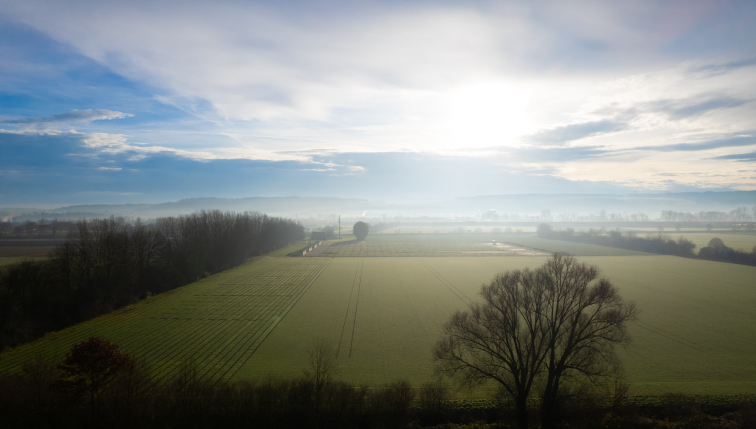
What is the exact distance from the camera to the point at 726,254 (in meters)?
73.3

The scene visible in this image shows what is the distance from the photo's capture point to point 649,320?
34.0 meters

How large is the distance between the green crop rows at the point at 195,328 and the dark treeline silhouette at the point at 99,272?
200cm

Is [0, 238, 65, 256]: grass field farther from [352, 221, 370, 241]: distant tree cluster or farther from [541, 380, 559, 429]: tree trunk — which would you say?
[352, 221, 370, 241]: distant tree cluster

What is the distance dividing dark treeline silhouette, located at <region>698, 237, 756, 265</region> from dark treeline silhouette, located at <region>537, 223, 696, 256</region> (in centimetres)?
442

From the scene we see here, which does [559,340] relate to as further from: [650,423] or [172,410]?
[172,410]

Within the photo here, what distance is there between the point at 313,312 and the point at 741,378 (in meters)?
32.0

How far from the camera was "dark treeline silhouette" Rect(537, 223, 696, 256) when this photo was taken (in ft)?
274

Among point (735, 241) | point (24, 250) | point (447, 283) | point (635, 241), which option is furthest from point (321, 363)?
point (735, 241)

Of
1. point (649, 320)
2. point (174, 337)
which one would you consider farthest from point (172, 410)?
point (649, 320)

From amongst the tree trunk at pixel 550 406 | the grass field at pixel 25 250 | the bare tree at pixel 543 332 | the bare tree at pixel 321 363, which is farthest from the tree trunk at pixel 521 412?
the grass field at pixel 25 250

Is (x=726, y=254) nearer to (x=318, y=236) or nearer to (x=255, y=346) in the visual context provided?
(x=255, y=346)

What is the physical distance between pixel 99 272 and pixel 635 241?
111 m

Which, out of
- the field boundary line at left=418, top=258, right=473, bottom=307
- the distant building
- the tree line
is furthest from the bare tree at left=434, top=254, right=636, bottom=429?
the distant building

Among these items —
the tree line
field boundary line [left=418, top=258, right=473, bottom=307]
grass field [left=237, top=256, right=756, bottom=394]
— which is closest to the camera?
grass field [left=237, top=256, right=756, bottom=394]
